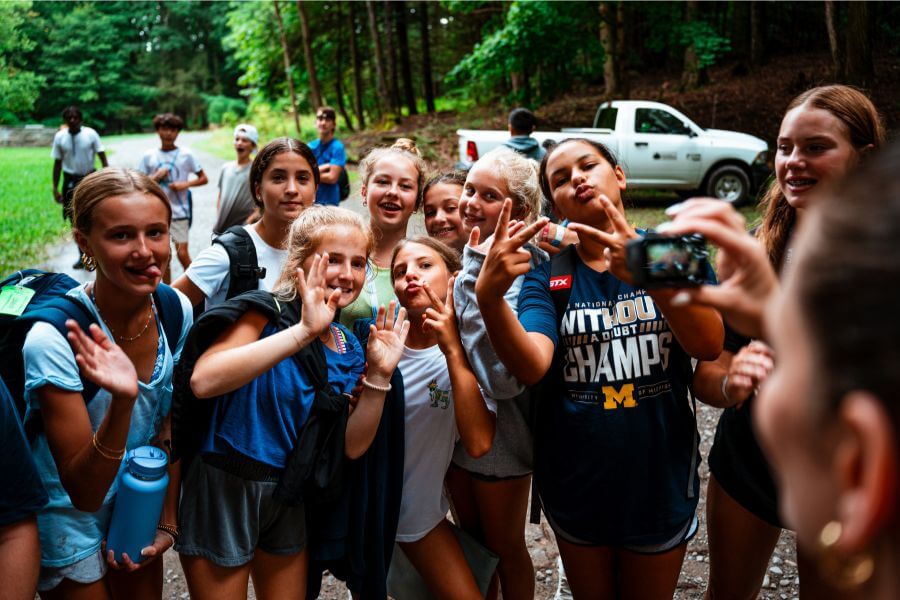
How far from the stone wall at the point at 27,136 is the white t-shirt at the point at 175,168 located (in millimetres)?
8470

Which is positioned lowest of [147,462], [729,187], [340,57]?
[729,187]

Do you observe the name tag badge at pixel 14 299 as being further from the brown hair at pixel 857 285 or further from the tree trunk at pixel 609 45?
the tree trunk at pixel 609 45

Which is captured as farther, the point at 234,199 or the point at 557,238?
the point at 234,199

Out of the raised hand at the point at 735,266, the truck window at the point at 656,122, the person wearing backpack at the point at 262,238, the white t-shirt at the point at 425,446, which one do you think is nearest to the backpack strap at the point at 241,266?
the person wearing backpack at the point at 262,238

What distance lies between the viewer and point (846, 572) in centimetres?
87

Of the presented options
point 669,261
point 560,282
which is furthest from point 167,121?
point 669,261

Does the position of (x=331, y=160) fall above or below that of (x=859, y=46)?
below

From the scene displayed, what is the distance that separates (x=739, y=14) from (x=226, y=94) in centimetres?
4411

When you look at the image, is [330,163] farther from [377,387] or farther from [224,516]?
[224,516]

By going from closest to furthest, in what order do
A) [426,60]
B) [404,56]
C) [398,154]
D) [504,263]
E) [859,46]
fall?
[504,263] < [398,154] < [859,46] < [404,56] < [426,60]

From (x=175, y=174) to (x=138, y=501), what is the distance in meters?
7.17

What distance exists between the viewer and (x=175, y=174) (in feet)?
27.9

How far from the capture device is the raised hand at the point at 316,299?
223 cm

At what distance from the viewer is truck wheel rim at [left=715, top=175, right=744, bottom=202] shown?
12938mm
